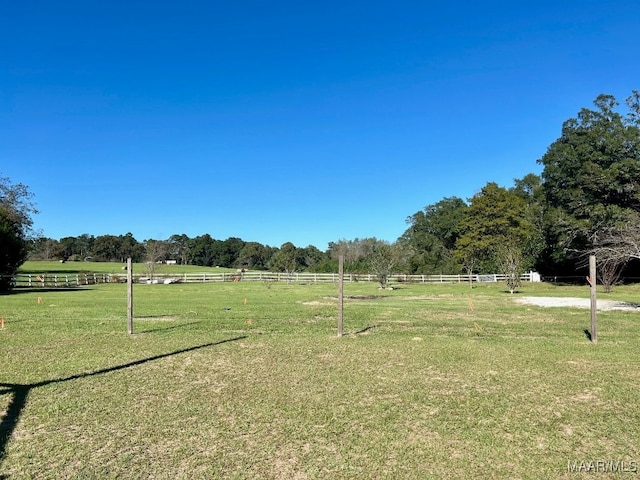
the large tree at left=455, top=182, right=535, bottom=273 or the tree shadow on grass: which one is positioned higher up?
the large tree at left=455, top=182, right=535, bottom=273

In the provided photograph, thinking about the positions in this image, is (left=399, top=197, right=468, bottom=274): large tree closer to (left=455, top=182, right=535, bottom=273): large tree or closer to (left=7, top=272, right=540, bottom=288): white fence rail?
(left=455, top=182, right=535, bottom=273): large tree

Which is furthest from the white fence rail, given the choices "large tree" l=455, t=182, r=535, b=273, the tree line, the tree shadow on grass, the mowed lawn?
the tree shadow on grass

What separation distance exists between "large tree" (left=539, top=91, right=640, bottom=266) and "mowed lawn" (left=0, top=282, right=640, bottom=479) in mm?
28031

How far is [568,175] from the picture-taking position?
39.8 meters

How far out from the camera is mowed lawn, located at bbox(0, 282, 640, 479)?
3818mm

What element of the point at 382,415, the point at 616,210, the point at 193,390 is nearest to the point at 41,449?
the point at 193,390

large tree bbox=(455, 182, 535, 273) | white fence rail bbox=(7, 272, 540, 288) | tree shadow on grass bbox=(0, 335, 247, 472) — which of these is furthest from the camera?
large tree bbox=(455, 182, 535, 273)

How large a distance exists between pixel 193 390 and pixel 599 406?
509cm

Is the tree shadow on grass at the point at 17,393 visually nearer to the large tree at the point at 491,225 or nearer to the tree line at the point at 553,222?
the tree line at the point at 553,222

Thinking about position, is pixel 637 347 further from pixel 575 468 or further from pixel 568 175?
pixel 568 175

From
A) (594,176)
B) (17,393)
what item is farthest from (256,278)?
(17,393)

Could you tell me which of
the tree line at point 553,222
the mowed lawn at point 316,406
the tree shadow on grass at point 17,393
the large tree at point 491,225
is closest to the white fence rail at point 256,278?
the tree line at point 553,222

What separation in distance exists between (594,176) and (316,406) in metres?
37.5

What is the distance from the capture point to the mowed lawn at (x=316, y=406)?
150 inches
